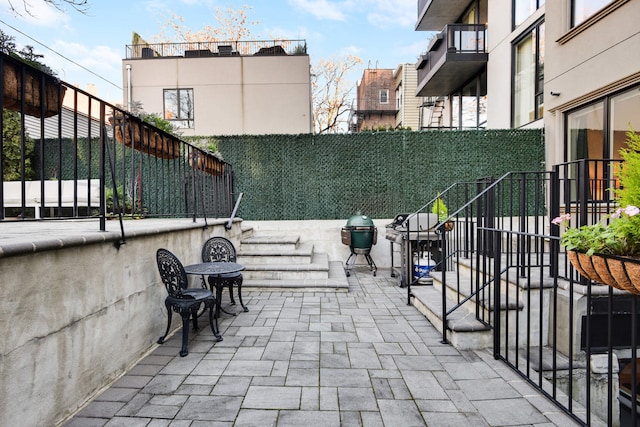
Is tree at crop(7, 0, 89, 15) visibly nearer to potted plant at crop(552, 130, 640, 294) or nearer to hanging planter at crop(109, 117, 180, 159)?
hanging planter at crop(109, 117, 180, 159)

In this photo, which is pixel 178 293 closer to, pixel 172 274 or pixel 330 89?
Answer: pixel 172 274

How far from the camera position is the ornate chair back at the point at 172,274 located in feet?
10.5

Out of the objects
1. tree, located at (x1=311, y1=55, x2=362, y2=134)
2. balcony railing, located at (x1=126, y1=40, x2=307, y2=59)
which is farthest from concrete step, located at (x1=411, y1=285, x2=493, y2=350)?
tree, located at (x1=311, y1=55, x2=362, y2=134)

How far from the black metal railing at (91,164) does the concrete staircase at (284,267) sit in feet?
3.05

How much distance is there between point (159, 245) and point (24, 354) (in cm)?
166

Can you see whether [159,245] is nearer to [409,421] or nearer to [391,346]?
[391,346]

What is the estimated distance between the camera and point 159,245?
347cm

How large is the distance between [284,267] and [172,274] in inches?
105

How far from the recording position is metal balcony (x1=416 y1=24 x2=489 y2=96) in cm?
1010

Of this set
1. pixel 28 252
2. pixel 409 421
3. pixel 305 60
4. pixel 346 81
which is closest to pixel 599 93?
pixel 409 421

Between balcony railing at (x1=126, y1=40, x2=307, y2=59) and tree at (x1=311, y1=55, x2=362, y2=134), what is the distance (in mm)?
8322

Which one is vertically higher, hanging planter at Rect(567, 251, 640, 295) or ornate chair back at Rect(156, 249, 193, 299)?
hanging planter at Rect(567, 251, 640, 295)

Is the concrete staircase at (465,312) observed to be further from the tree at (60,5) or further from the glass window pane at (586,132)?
the tree at (60,5)

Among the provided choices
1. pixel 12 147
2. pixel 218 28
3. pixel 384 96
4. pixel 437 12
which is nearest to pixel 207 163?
pixel 12 147
